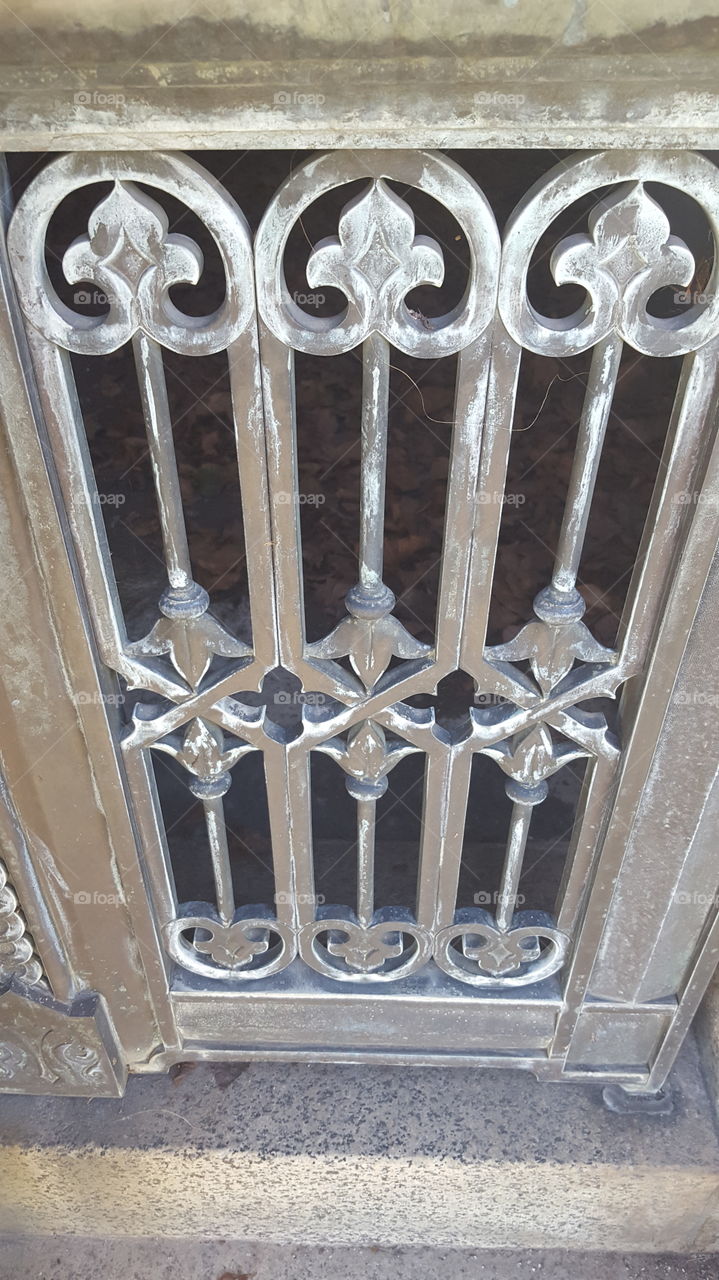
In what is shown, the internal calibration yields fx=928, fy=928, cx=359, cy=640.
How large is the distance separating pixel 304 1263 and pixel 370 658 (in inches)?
71.2

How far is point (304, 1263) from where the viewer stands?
2.38 meters

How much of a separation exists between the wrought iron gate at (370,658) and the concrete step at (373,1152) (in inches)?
5.2

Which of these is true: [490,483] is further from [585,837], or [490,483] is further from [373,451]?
[585,837]

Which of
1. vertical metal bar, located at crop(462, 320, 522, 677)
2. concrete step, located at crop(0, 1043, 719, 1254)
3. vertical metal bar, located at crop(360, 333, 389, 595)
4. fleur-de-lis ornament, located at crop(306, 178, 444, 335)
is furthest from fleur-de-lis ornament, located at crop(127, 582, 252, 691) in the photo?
concrete step, located at crop(0, 1043, 719, 1254)

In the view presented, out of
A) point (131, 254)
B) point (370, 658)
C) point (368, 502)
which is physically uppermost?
point (131, 254)

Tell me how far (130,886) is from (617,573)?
1881 millimetres

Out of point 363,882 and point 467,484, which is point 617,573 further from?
point 467,484

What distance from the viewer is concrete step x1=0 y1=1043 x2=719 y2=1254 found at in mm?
2125

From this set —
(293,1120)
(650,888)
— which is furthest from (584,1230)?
(650,888)

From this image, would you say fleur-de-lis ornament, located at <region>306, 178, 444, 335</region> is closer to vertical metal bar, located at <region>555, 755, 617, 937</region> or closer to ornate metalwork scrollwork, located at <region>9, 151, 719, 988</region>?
ornate metalwork scrollwork, located at <region>9, 151, 719, 988</region>

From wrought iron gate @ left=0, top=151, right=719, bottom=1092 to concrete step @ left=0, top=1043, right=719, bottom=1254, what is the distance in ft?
0.43

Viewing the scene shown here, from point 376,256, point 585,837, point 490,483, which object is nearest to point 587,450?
point 490,483

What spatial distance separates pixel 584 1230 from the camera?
7.55 ft

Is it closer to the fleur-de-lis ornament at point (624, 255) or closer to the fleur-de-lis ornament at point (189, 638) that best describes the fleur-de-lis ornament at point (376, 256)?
the fleur-de-lis ornament at point (624, 255)
